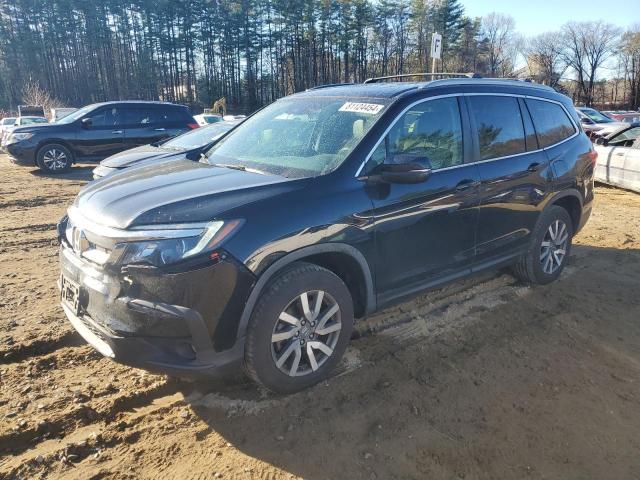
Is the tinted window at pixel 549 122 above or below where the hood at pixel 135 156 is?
above

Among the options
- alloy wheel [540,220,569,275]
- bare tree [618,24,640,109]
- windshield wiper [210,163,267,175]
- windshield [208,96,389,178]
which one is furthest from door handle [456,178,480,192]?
bare tree [618,24,640,109]

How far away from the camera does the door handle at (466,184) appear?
3.80 m

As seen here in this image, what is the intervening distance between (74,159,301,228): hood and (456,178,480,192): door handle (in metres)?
1.41

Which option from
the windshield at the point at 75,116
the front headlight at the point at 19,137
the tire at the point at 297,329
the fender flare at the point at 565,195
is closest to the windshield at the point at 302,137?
the tire at the point at 297,329

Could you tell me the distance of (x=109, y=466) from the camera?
2.56m

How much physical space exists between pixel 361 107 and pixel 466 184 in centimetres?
102

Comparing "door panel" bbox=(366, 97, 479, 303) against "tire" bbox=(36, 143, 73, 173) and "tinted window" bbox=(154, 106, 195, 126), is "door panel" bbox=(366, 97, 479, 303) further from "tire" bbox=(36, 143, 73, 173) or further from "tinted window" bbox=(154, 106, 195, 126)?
"tire" bbox=(36, 143, 73, 173)

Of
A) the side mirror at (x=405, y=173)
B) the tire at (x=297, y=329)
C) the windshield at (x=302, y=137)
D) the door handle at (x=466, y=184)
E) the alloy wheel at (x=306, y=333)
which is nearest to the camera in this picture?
the tire at (x=297, y=329)

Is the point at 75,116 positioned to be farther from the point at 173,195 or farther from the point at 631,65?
the point at 631,65

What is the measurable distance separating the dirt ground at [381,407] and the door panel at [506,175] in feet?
2.24

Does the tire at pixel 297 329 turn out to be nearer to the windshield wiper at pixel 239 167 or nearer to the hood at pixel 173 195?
the hood at pixel 173 195

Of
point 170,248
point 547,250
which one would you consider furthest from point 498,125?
point 170,248

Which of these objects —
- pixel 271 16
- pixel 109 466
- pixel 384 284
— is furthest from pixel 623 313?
pixel 271 16

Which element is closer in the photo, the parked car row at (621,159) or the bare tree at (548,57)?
the parked car row at (621,159)
